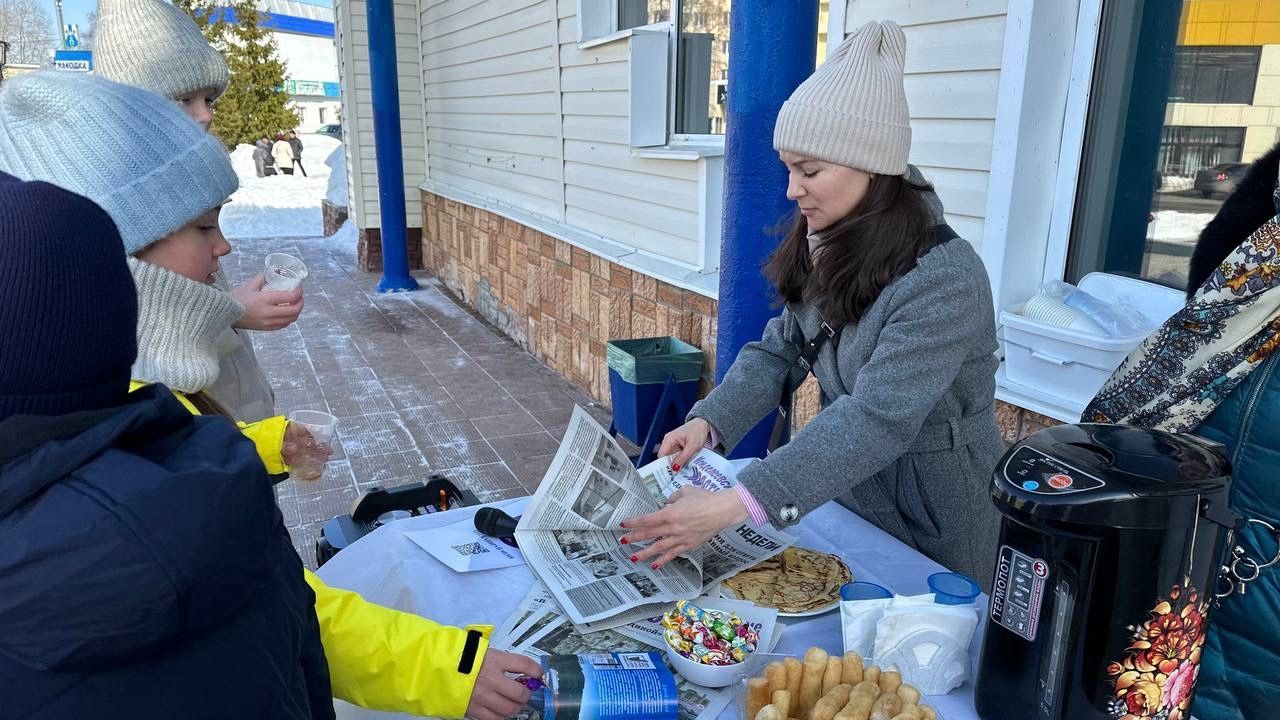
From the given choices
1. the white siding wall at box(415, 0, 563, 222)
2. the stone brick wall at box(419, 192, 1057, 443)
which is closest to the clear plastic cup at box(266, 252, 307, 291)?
the stone brick wall at box(419, 192, 1057, 443)

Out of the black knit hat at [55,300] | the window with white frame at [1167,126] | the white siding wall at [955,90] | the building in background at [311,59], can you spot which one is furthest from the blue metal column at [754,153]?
the building in background at [311,59]

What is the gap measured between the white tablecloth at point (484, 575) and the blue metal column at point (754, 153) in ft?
3.82

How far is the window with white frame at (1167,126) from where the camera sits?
87.7 inches

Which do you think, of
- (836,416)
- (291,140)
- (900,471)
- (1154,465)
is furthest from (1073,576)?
(291,140)

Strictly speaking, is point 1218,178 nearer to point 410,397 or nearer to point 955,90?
point 955,90

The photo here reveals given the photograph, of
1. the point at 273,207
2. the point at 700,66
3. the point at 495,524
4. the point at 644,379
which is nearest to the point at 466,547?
the point at 495,524

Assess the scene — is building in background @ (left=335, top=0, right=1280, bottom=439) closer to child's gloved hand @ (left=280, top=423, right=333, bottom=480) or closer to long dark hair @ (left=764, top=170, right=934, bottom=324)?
long dark hair @ (left=764, top=170, right=934, bottom=324)

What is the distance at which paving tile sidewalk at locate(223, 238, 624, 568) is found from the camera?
4.22m

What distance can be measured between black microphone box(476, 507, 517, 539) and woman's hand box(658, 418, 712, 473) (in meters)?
0.38

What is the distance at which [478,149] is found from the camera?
814 centimetres

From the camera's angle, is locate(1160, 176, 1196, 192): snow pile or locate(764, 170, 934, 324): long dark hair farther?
locate(1160, 176, 1196, 192): snow pile

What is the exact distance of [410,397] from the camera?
5.57 m

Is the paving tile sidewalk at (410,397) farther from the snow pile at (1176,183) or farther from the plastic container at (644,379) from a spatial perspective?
the snow pile at (1176,183)

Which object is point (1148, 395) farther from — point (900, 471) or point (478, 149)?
point (478, 149)
